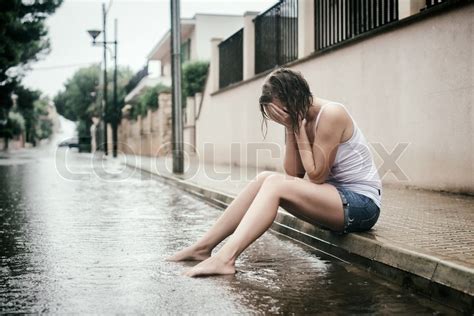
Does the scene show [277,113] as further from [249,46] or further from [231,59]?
[231,59]

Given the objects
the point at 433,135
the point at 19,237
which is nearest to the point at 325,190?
the point at 19,237

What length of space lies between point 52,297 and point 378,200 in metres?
2.45

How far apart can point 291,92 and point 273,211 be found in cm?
85

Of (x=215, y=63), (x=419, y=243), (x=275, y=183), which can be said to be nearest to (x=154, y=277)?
(x=275, y=183)

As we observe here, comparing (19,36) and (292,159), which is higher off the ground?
(19,36)

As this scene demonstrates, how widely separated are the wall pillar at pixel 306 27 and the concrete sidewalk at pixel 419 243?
6.30 metres

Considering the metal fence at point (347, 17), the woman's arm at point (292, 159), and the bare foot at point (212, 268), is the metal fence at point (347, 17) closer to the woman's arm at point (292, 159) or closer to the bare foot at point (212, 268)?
the woman's arm at point (292, 159)

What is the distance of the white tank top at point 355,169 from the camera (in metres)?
4.75

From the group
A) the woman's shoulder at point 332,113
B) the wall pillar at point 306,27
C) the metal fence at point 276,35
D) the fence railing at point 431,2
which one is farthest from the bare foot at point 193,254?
the metal fence at point 276,35

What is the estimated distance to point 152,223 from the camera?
762 centimetres

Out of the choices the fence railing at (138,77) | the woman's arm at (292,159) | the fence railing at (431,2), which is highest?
the fence railing at (138,77)

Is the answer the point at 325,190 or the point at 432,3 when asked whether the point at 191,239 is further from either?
the point at 432,3

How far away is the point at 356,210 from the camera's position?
4773 millimetres

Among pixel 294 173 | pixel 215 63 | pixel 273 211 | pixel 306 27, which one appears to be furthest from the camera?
pixel 215 63
